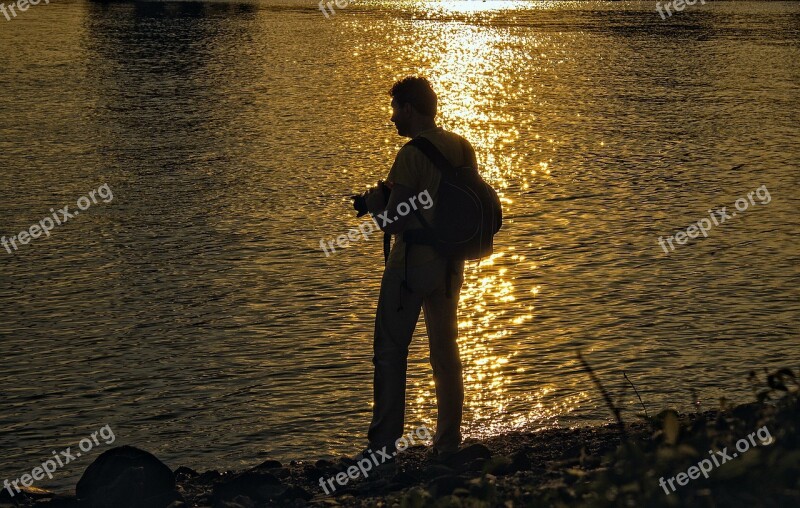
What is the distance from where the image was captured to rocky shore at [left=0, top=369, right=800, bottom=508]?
16.2 feet

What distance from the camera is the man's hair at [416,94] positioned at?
6.35 meters

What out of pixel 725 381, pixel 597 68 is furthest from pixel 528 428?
pixel 597 68

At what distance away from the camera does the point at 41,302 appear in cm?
1050

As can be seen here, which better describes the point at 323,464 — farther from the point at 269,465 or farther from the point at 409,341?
the point at 409,341

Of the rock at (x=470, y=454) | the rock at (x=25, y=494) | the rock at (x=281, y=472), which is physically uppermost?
the rock at (x=25, y=494)

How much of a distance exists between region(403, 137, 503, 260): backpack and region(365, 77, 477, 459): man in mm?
33

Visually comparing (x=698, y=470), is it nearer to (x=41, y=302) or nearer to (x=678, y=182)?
(x=41, y=302)

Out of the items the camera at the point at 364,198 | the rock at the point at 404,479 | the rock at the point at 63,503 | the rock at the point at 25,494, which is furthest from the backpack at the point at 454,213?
the rock at the point at 25,494

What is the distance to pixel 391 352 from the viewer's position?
6.46 metres

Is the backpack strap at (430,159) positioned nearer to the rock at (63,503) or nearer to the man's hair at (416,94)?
the man's hair at (416,94)

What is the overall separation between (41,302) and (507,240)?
4651 mm

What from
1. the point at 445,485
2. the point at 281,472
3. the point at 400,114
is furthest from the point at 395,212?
the point at 281,472

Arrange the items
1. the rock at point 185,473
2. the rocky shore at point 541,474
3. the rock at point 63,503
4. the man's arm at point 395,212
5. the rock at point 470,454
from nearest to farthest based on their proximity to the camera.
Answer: the rocky shore at point 541,474 → the man's arm at point 395,212 → the rock at point 63,503 → the rock at point 470,454 → the rock at point 185,473

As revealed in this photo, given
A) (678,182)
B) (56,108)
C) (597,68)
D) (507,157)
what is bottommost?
(678,182)
